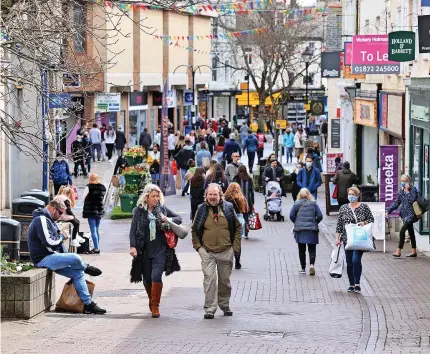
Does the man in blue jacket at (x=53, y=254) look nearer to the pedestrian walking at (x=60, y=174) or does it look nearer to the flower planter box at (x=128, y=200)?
the flower planter box at (x=128, y=200)

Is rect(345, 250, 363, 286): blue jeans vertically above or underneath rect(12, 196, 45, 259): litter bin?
underneath

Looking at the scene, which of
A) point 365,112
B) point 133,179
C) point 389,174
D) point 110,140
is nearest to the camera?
point 389,174

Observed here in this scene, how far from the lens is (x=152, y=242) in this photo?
49.3 feet

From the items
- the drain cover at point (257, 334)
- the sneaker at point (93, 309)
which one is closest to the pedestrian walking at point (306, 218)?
the sneaker at point (93, 309)

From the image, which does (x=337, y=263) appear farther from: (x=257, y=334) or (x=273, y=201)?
(x=273, y=201)

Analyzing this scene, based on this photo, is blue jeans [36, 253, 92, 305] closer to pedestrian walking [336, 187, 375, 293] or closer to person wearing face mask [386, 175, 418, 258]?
pedestrian walking [336, 187, 375, 293]

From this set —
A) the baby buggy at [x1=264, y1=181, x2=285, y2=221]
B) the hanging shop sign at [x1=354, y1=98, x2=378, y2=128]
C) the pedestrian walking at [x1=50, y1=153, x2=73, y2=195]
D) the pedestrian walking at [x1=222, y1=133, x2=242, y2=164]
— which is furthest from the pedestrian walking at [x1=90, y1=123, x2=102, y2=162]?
the baby buggy at [x1=264, y1=181, x2=285, y2=221]

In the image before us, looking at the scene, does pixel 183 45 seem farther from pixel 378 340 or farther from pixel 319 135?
pixel 378 340

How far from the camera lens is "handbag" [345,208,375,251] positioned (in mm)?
17719

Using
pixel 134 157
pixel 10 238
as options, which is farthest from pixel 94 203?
pixel 134 157

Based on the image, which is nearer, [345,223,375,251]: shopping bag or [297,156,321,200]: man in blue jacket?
[345,223,375,251]: shopping bag

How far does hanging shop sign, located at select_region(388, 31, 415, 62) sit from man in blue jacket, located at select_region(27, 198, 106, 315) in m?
12.2

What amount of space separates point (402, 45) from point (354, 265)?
903cm

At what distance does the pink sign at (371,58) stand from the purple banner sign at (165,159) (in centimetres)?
801
